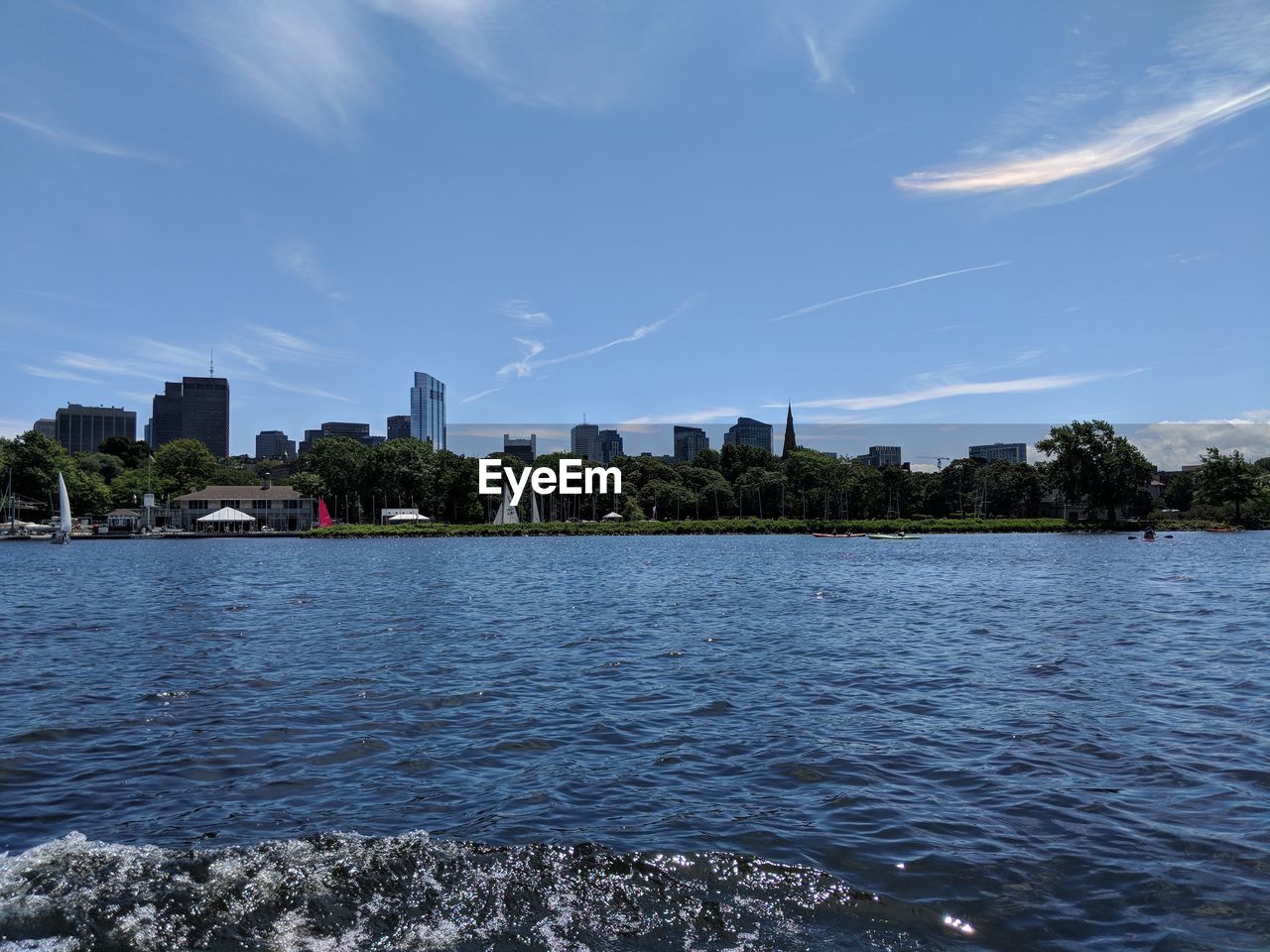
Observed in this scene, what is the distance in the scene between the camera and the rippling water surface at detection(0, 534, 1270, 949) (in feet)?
18.5

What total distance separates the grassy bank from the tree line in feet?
21.4

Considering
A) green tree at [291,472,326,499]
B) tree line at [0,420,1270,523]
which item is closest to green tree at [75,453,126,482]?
tree line at [0,420,1270,523]

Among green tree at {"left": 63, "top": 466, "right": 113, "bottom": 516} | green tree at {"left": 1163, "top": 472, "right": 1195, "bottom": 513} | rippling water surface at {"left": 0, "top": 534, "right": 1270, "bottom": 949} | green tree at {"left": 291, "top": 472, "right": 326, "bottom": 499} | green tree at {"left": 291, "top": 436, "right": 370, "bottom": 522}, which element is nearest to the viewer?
rippling water surface at {"left": 0, "top": 534, "right": 1270, "bottom": 949}

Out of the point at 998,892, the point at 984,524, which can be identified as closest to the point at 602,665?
the point at 998,892

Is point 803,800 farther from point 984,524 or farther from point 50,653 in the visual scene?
point 984,524

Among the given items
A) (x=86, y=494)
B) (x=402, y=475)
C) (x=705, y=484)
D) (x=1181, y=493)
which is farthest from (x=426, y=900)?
(x=1181, y=493)

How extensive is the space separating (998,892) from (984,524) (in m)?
121

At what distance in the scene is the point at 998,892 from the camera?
598cm

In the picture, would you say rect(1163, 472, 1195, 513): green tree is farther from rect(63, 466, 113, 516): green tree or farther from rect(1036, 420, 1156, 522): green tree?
rect(63, 466, 113, 516): green tree

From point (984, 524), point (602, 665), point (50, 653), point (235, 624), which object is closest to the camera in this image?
point (602, 665)

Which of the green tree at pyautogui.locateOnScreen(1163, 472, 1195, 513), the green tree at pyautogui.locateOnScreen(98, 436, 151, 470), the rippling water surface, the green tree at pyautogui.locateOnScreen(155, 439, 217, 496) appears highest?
the green tree at pyautogui.locateOnScreen(98, 436, 151, 470)

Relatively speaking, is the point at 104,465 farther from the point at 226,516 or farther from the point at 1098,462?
the point at 1098,462

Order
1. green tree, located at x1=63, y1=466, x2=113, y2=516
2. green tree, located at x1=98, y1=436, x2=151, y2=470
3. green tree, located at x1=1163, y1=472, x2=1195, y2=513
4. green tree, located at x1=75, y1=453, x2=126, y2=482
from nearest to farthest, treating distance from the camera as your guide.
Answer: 1. green tree, located at x1=63, y1=466, x2=113, y2=516
2. green tree, located at x1=75, y1=453, x2=126, y2=482
3. green tree, located at x1=98, y1=436, x2=151, y2=470
4. green tree, located at x1=1163, y1=472, x2=1195, y2=513

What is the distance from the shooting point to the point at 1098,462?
11044 centimetres
